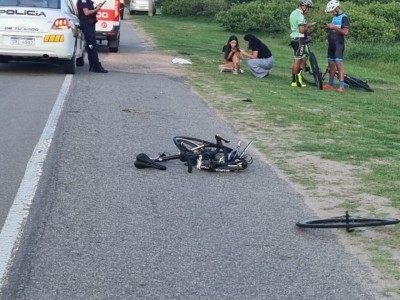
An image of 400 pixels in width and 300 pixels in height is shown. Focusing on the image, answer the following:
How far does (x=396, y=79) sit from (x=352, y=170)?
13.9m

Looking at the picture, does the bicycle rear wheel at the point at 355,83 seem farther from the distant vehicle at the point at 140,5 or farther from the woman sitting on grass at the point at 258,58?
the distant vehicle at the point at 140,5

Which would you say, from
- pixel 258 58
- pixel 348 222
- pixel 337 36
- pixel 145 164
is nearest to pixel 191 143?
pixel 145 164

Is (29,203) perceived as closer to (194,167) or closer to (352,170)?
(194,167)

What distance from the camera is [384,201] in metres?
7.54

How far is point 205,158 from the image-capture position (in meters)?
8.63

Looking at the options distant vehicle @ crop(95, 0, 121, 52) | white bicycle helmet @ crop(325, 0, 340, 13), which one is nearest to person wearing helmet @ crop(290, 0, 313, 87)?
white bicycle helmet @ crop(325, 0, 340, 13)

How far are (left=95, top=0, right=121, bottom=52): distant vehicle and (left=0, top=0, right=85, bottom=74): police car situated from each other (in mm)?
7481

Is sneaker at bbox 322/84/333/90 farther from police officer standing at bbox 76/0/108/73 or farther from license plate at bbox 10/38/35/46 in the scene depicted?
license plate at bbox 10/38/35/46

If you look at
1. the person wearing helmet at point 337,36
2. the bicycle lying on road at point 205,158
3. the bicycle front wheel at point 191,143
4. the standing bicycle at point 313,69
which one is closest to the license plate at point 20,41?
the standing bicycle at point 313,69

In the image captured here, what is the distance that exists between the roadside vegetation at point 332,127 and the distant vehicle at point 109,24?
6.53ft

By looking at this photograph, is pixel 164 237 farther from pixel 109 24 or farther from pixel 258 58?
pixel 109 24

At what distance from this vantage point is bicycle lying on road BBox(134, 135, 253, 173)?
27.8ft

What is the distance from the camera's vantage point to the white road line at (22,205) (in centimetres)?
566

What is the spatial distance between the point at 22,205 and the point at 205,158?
2.32 meters
